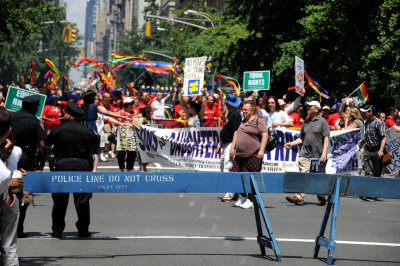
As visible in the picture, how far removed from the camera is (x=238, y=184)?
8.08 metres

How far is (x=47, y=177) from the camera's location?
769 cm

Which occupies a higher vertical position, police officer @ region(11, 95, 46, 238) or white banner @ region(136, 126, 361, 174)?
police officer @ region(11, 95, 46, 238)

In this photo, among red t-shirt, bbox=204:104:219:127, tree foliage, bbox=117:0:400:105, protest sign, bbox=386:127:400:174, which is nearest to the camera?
protest sign, bbox=386:127:400:174

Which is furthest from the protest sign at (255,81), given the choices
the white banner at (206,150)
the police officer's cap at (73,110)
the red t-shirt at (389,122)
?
the police officer's cap at (73,110)

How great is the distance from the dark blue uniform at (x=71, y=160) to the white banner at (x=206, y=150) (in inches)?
304

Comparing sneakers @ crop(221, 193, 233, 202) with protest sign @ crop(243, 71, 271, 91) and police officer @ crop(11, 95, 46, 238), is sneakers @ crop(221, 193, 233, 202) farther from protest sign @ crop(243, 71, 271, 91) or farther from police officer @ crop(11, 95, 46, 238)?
protest sign @ crop(243, 71, 271, 91)

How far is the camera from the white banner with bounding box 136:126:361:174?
16703 mm

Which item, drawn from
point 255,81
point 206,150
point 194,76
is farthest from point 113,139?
point 255,81

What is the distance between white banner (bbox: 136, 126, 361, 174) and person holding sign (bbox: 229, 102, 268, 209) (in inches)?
181

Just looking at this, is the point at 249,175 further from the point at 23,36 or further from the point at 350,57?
the point at 23,36

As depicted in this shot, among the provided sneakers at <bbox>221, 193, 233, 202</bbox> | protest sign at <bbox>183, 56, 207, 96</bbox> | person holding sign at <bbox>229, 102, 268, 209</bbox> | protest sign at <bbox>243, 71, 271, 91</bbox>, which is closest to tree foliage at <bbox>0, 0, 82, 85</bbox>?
protest sign at <bbox>243, 71, 271, 91</bbox>

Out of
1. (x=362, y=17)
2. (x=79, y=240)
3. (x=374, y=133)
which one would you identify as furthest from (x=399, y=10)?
(x=79, y=240)

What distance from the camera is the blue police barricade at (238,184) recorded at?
307 inches

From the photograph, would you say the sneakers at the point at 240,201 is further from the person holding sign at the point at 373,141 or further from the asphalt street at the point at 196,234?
the person holding sign at the point at 373,141
